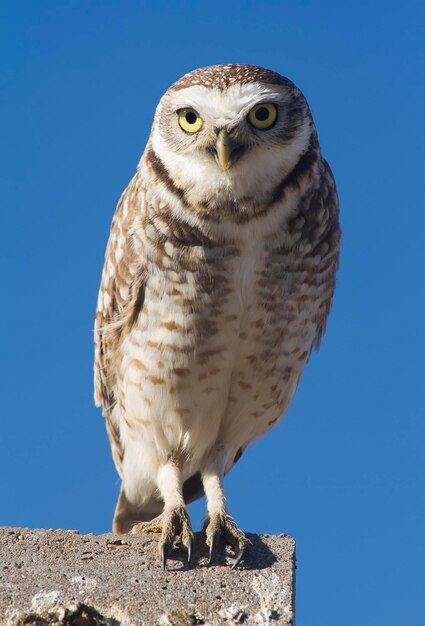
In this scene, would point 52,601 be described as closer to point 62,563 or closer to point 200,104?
point 62,563

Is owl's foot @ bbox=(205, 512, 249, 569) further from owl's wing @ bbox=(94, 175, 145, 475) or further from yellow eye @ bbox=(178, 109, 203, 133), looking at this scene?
yellow eye @ bbox=(178, 109, 203, 133)

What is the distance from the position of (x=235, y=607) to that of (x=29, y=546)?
88 cm

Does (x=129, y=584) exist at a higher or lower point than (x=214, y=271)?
lower

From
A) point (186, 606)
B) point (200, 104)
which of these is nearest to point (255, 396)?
point (200, 104)

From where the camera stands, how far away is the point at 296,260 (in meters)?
4.69

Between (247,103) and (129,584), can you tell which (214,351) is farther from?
(129,584)

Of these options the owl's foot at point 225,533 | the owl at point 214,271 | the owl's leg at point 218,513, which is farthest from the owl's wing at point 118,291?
the owl's foot at point 225,533

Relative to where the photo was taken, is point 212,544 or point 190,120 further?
point 190,120

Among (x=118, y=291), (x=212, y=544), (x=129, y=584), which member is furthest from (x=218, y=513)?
(x=118, y=291)

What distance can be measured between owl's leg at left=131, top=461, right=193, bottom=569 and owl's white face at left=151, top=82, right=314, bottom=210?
1.35 m

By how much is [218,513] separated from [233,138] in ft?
5.27

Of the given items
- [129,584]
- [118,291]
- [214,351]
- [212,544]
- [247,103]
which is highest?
[247,103]

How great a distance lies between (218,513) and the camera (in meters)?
4.49

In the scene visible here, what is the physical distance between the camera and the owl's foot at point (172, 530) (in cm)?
402
